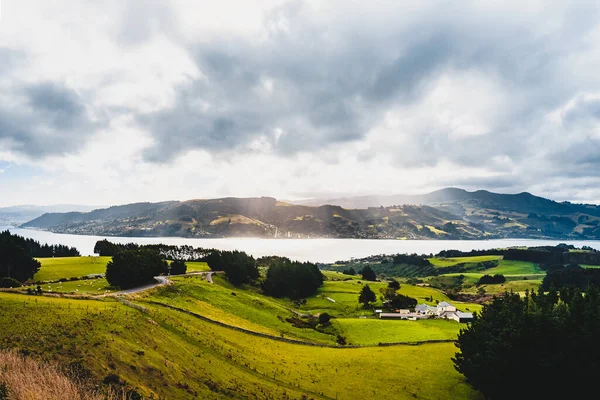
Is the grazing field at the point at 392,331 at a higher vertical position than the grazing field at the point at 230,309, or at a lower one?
lower

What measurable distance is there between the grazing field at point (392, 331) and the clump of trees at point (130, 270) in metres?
40.0

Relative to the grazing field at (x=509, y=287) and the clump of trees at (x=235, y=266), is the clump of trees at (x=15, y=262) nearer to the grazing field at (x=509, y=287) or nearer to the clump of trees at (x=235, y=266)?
the clump of trees at (x=235, y=266)

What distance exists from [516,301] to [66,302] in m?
57.5

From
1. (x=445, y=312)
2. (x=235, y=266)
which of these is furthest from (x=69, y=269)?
(x=445, y=312)

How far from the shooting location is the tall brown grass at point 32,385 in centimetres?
1600

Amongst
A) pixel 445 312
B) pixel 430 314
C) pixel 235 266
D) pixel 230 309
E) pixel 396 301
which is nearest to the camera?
pixel 230 309

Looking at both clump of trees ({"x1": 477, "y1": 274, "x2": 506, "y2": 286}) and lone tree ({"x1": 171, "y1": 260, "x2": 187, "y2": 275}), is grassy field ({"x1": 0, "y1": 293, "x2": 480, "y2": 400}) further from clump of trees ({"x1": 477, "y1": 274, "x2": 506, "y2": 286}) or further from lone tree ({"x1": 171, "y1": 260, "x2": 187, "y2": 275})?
clump of trees ({"x1": 477, "y1": 274, "x2": 506, "y2": 286})

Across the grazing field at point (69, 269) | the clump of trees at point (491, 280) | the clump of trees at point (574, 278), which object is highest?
the grazing field at point (69, 269)

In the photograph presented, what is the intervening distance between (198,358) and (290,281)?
75.6m

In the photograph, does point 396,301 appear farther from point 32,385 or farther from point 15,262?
point 15,262

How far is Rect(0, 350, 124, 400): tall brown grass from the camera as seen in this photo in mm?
16000

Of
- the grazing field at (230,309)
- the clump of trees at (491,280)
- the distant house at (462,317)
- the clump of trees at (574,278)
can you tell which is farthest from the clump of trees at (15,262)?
the clump of trees at (574,278)

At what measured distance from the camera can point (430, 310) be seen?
85.1m

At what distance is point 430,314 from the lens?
84.1 m
